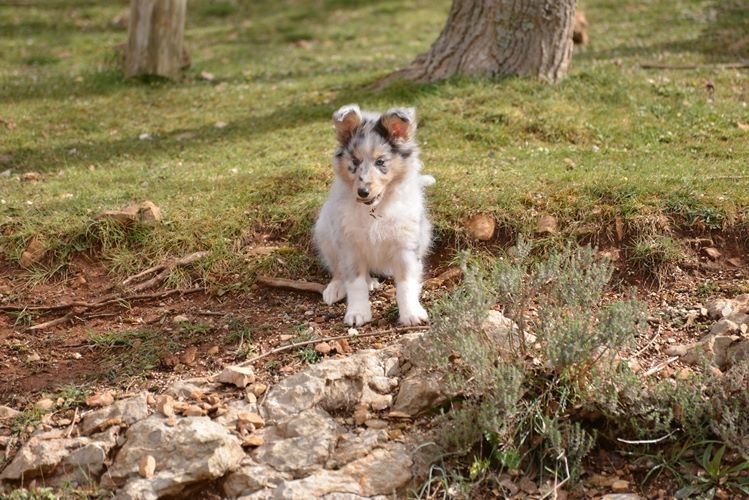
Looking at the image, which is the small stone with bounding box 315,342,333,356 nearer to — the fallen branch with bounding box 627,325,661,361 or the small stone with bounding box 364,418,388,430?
the small stone with bounding box 364,418,388,430

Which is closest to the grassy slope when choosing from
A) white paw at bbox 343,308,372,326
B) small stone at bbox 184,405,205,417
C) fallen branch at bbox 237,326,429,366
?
Result: white paw at bbox 343,308,372,326

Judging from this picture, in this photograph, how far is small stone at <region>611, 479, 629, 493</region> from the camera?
516cm

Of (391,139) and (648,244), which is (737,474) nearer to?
(648,244)

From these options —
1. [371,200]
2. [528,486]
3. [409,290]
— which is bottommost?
[528,486]

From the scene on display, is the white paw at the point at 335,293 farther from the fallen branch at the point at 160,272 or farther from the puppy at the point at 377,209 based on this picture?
the fallen branch at the point at 160,272

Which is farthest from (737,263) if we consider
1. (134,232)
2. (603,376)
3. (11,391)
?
(11,391)

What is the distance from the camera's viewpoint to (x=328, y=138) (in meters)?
9.45

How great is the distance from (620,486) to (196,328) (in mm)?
2932

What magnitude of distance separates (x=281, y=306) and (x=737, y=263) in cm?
327

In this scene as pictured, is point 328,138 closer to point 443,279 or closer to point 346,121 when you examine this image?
point 443,279

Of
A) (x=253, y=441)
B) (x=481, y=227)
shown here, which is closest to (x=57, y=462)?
(x=253, y=441)

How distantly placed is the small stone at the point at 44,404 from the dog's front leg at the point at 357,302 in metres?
1.89

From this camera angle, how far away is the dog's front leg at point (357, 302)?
6312mm

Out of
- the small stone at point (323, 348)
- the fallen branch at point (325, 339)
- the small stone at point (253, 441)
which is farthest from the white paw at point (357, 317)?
the small stone at point (253, 441)
